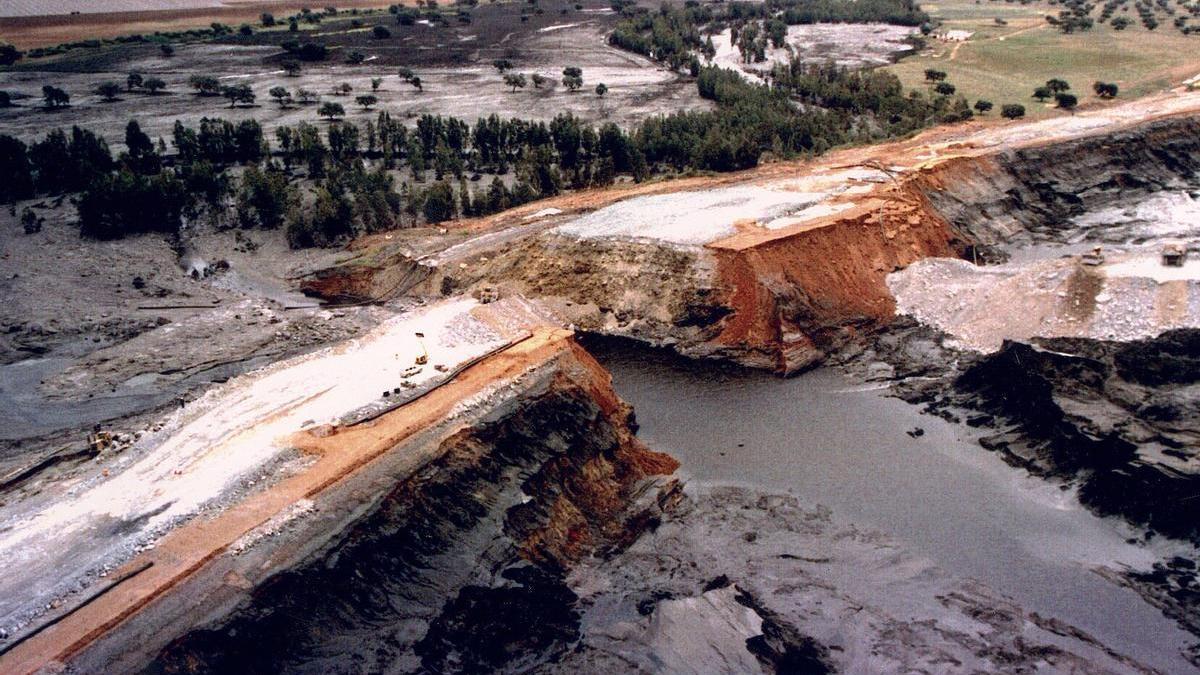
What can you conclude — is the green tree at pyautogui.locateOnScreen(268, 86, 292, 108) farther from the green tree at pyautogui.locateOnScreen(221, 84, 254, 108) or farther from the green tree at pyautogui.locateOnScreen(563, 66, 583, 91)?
the green tree at pyautogui.locateOnScreen(563, 66, 583, 91)

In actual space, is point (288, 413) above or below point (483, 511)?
above

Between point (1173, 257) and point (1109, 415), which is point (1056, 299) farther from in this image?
point (1109, 415)

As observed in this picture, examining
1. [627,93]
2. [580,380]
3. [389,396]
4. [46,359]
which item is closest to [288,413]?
[389,396]

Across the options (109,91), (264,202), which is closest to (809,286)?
(264,202)

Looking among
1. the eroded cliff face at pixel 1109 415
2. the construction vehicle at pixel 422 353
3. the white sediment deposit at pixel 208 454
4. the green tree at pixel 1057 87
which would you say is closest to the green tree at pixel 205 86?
the white sediment deposit at pixel 208 454

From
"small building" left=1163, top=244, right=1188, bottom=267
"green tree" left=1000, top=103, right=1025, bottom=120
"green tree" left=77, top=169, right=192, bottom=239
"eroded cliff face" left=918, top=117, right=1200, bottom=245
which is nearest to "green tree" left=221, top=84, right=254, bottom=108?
"green tree" left=77, top=169, right=192, bottom=239

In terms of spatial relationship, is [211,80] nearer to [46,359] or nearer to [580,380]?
[46,359]

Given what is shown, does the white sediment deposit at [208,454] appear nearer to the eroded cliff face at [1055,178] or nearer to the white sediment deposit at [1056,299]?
the white sediment deposit at [1056,299]
